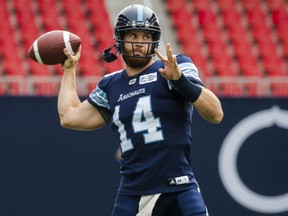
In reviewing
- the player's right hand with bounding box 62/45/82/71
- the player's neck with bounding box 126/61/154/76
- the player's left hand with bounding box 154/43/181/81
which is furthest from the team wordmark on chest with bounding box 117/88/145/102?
the player's right hand with bounding box 62/45/82/71

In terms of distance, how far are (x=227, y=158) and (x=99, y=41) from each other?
13.7ft

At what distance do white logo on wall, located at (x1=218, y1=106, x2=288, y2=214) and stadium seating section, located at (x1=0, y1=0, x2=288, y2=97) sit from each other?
1189 millimetres

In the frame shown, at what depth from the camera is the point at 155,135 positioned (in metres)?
4.85

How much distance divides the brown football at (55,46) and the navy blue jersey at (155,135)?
591 mm

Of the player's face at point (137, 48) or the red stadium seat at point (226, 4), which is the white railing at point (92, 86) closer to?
the player's face at point (137, 48)

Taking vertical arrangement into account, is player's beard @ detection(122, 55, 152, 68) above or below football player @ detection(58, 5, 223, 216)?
above

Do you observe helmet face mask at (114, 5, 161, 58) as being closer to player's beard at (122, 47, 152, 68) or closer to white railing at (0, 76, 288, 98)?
player's beard at (122, 47, 152, 68)

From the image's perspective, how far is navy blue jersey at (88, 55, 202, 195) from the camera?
4832mm

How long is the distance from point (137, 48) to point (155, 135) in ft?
1.74

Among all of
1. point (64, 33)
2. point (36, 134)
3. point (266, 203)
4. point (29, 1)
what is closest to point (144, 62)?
point (64, 33)

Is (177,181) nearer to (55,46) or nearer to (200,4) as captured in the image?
(55,46)

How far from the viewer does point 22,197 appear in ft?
27.4

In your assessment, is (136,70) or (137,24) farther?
(136,70)

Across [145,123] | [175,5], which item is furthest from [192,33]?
[145,123]
